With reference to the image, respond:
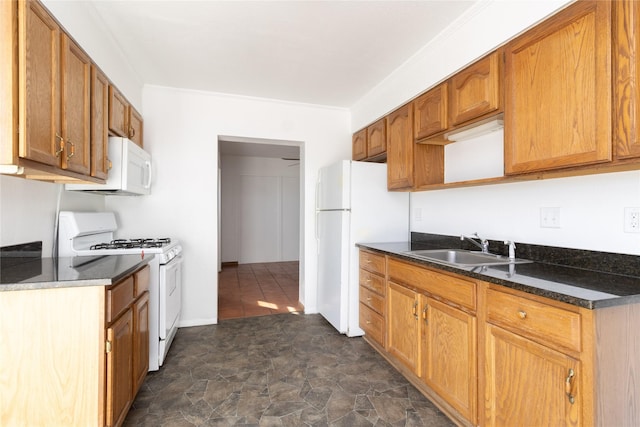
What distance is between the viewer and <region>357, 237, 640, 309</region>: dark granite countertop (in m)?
1.17

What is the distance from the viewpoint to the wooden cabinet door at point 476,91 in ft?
6.02

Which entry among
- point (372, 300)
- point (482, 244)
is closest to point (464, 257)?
point (482, 244)

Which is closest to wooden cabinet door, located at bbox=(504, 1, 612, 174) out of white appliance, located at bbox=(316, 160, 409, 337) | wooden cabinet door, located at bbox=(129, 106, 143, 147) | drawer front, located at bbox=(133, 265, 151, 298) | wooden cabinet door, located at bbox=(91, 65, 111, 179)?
white appliance, located at bbox=(316, 160, 409, 337)

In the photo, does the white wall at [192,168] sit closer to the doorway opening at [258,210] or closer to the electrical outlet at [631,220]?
the doorway opening at [258,210]

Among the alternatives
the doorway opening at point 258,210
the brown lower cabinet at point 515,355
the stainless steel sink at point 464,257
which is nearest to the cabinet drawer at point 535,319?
the brown lower cabinet at point 515,355

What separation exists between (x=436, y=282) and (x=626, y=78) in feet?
4.22

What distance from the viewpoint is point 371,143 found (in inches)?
133

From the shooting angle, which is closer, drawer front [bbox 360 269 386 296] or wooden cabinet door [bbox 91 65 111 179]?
wooden cabinet door [bbox 91 65 111 179]

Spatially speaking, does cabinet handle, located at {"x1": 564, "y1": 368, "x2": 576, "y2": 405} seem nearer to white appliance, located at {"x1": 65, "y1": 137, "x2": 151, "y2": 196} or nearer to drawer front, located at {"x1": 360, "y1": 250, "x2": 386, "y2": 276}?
drawer front, located at {"x1": 360, "y1": 250, "x2": 386, "y2": 276}

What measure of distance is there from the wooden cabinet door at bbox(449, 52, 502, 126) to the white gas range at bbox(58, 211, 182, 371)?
2.42m

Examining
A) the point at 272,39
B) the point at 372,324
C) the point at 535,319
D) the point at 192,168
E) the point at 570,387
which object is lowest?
the point at 372,324

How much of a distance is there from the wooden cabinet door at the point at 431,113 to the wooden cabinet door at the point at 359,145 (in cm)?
98

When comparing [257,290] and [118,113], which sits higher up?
[118,113]

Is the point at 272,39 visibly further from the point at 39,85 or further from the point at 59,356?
the point at 59,356
